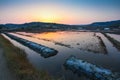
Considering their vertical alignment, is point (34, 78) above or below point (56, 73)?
above

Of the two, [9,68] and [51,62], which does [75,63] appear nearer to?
[51,62]

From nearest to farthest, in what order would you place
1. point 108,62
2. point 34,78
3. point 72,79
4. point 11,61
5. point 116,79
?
1. point 34,78
2. point 116,79
3. point 72,79
4. point 11,61
5. point 108,62

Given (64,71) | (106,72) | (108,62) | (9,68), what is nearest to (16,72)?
(9,68)

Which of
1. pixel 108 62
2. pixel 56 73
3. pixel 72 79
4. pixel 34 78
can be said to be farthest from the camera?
pixel 108 62

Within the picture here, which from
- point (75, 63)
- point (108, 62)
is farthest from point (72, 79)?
point (108, 62)

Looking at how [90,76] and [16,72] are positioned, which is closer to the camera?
[16,72]

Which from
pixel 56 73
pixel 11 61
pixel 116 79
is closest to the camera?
pixel 116 79

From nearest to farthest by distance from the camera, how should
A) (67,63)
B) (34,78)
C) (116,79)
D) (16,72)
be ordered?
(34,78)
(116,79)
(16,72)
(67,63)

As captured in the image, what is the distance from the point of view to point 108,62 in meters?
22.4

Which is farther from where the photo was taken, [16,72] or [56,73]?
[56,73]

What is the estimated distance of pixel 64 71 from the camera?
1883 centimetres

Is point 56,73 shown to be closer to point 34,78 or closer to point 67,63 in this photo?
point 67,63

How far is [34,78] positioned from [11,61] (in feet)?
22.4

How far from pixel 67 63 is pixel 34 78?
7.92 metres
